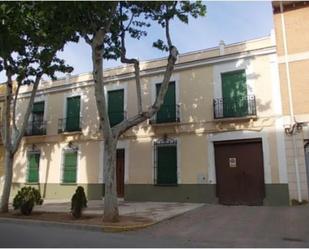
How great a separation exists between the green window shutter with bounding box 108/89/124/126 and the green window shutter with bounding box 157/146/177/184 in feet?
9.09

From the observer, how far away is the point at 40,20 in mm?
11016

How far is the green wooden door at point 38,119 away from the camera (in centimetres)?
2088

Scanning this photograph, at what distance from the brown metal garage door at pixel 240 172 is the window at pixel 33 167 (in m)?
10.6

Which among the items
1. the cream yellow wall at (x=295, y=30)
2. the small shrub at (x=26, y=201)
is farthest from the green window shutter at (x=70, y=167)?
the cream yellow wall at (x=295, y=30)

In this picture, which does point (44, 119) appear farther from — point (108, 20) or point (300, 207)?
point (300, 207)

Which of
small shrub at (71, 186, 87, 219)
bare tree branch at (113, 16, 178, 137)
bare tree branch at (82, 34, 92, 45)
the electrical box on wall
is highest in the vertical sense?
bare tree branch at (82, 34, 92, 45)

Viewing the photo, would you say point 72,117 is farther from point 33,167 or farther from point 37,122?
point 33,167

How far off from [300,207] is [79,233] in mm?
8140

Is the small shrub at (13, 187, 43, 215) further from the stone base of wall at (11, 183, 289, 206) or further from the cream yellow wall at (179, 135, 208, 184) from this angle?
the cream yellow wall at (179, 135, 208, 184)

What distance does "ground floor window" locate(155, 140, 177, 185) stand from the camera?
16.7 metres

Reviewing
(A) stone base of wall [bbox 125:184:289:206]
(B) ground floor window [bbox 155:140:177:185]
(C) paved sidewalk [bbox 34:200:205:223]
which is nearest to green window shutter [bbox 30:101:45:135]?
(C) paved sidewalk [bbox 34:200:205:223]

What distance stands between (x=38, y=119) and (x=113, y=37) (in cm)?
1071

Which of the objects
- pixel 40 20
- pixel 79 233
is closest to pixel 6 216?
pixel 79 233

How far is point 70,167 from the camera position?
19688 mm
